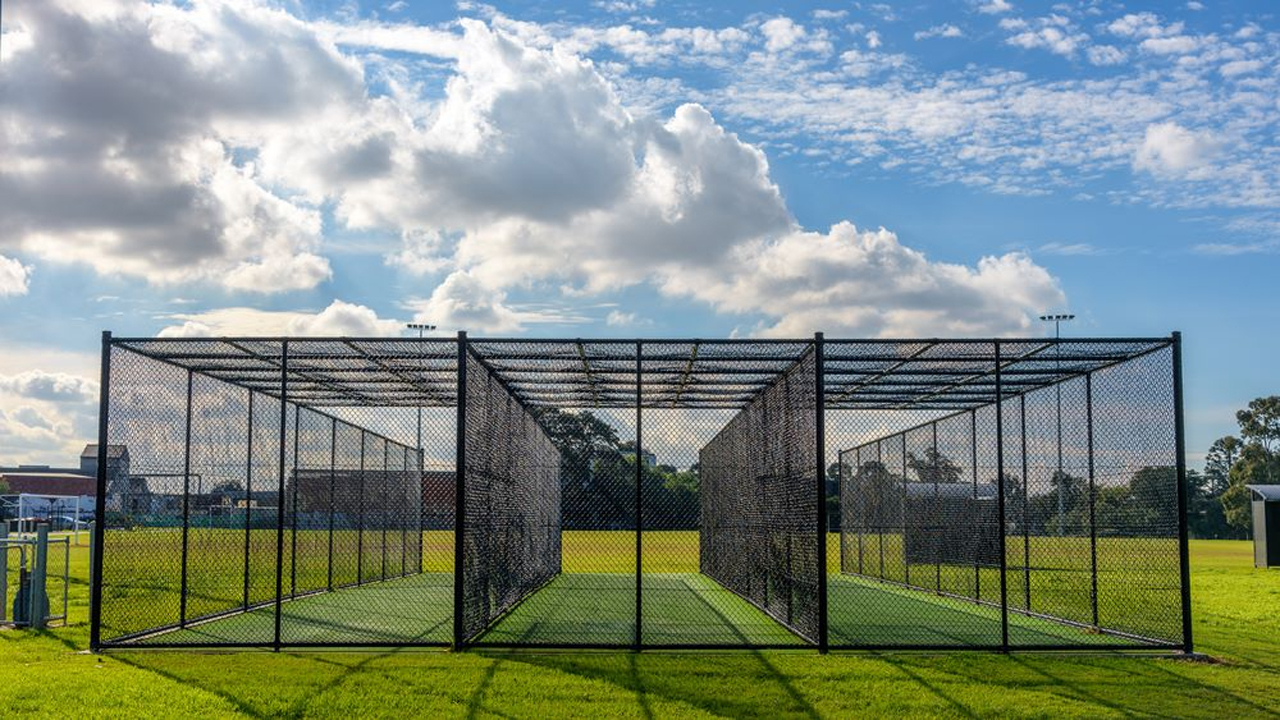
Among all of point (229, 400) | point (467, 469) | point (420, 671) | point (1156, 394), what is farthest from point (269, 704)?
point (1156, 394)

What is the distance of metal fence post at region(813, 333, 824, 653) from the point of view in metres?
11.7

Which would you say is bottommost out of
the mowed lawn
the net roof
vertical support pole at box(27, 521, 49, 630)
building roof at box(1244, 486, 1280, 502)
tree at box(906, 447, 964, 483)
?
the mowed lawn

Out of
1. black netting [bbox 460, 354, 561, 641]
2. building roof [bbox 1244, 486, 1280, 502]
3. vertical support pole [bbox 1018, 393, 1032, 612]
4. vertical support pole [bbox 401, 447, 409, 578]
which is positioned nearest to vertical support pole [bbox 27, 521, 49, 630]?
black netting [bbox 460, 354, 561, 641]

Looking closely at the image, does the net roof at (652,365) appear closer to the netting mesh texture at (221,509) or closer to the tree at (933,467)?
the netting mesh texture at (221,509)

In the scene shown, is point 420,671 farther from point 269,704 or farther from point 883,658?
point 883,658

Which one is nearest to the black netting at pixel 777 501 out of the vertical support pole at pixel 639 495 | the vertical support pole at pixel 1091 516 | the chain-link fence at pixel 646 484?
the chain-link fence at pixel 646 484

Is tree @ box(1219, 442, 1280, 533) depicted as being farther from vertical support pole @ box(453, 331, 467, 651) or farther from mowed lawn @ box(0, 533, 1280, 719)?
vertical support pole @ box(453, 331, 467, 651)

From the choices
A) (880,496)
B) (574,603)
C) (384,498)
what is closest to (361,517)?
(384,498)

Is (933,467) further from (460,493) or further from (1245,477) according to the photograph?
(1245,477)

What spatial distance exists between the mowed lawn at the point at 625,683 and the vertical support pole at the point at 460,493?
0.43 metres

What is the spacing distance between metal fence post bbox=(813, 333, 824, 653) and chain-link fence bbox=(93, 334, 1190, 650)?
5 centimetres

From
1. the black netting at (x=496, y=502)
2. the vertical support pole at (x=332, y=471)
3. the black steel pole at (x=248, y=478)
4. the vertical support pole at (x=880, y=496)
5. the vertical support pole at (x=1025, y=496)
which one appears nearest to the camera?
the black netting at (x=496, y=502)

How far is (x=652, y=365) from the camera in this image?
44.5 feet

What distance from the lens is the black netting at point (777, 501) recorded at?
12648 mm
